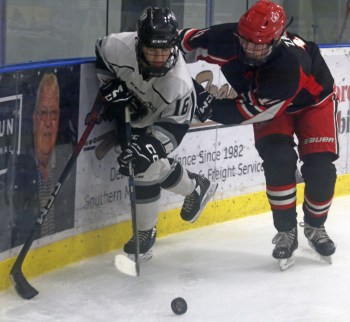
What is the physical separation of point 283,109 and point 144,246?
0.75 metres

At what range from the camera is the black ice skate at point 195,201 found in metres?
4.08

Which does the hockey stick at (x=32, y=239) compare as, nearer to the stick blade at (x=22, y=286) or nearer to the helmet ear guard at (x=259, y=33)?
the stick blade at (x=22, y=286)

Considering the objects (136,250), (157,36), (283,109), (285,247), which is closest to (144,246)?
(136,250)

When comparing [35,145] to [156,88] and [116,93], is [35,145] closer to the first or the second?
[116,93]

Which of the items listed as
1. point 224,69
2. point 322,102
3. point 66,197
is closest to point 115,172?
point 66,197

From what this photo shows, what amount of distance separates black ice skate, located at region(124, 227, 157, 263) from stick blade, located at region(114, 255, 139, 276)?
0.34 meters

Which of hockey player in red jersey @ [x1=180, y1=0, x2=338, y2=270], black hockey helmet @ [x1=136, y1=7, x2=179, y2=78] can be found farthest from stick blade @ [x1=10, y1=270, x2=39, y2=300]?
hockey player in red jersey @ [x1=180, y1=0, x2=338, y2=270]

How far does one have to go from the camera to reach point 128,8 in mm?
4680

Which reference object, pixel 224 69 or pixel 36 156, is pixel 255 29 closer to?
pixel 224 69

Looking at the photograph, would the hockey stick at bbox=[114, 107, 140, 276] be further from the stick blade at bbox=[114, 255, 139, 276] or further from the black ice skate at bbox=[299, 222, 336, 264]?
Result: the black ice skate at bbox=[299, 222, 336, 264]

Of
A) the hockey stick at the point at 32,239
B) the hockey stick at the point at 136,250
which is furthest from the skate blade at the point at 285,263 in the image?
the hockey stick at the point at 32,239

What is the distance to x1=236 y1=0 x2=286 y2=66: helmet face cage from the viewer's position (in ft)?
11.3

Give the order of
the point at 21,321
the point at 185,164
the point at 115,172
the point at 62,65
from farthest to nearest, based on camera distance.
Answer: the point at 185,164, the point at 115,172, the point at 62,65, the point at 21,321

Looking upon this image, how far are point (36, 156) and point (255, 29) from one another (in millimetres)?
886
